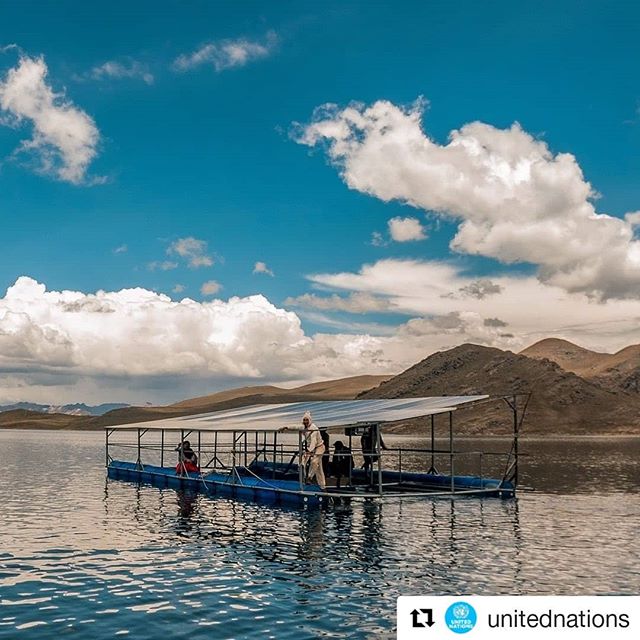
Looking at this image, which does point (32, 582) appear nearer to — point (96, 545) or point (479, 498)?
point (96, 545)

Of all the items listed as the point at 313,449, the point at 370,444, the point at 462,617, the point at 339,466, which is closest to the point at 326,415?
the point at 370,444

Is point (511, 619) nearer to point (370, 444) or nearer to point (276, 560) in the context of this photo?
point (276, 560)

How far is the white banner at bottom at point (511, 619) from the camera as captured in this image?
1287cm

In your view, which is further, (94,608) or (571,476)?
(571,476)

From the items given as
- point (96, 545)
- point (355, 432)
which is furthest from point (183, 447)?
point (96, 545)

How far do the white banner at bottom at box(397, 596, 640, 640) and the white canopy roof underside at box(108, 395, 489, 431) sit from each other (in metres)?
30.7

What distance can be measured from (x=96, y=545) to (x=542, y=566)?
18.5 m

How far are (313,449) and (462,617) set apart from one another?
3251 centimetres

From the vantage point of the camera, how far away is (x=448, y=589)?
79.3 ft

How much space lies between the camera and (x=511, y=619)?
43.6 feet

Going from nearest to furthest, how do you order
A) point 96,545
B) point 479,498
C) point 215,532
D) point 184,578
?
point 184,578 < point 96,545 < point 215,532 < point 479,498

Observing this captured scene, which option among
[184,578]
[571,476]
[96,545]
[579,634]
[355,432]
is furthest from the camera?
[571,476]

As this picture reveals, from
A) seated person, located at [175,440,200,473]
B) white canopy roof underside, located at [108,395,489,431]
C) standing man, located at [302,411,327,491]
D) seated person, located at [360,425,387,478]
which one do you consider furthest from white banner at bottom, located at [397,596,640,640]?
seated person, located at [175,440,200,473]

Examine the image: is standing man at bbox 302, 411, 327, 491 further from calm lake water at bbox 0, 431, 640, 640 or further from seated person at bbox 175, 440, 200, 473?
seated person at bbox 175, 440, 200, 473
